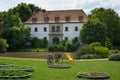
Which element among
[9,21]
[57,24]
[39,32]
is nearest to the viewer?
[9,21]

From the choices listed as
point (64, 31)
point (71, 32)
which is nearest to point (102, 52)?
point (71, 32)

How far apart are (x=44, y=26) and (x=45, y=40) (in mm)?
3984

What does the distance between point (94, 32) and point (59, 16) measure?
1895cm

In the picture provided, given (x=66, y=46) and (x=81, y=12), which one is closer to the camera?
(x=66, y=46)

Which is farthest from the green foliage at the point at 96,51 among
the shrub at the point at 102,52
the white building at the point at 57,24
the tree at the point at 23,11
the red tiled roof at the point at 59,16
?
the tree at the point at 23,11

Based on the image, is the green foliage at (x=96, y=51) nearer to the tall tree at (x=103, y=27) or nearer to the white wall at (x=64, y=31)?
the tall tree at (x=103, y=27)

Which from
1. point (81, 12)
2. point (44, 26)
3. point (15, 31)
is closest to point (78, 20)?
point (81, 12)

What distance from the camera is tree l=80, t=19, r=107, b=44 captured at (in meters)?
60.5

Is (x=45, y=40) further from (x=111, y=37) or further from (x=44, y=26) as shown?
(x=111, y=37)

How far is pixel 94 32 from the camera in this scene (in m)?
60.7

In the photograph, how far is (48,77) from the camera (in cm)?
1883

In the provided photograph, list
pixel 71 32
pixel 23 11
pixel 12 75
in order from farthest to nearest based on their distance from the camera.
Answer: pixel 23 11 < pixel 71 32 < pixel 12 75

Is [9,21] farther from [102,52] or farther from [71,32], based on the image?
[102,52]

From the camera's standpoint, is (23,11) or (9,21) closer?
(9,21)
